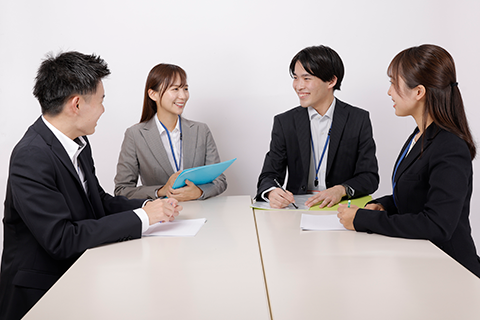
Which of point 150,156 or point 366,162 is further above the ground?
point 150,156

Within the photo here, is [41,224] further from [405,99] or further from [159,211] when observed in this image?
[405,99]

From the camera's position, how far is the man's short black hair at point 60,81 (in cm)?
179

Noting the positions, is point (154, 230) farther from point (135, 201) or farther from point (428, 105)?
point (428, 105)

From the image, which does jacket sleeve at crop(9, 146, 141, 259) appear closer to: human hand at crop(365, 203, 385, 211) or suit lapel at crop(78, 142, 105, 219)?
suit lapel at crop(78, 142, 105, 219)

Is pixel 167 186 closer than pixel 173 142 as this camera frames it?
Yes

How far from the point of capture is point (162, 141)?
3.02 meters

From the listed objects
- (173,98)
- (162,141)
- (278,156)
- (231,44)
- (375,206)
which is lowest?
(375,206)

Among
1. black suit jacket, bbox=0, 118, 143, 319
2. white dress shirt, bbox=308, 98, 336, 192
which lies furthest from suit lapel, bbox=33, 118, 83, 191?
white dress shirt, bbox=308, 98, 336, 192

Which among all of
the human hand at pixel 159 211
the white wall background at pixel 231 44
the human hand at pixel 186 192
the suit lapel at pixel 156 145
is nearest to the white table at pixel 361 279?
the human hand at pixel 159 211

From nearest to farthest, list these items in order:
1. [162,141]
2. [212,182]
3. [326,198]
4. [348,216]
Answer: [348,216] → [326,198] → [212,182] → [162,141]

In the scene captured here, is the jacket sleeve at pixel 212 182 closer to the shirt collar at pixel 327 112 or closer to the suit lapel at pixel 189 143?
the suit lapel at pixel 189 143

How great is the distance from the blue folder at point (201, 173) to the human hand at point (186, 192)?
3 cm

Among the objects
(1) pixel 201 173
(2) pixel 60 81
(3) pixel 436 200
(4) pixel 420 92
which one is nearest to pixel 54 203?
(2) pixel 60 81

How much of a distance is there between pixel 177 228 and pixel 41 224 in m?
0.60
